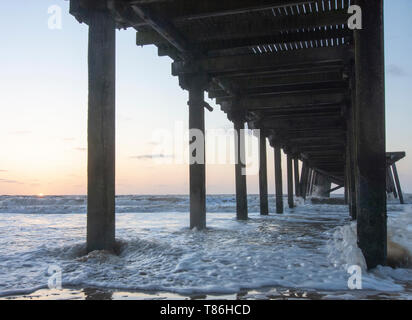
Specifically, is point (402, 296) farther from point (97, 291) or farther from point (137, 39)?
point (137, 39)

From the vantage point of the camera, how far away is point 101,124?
200 inches

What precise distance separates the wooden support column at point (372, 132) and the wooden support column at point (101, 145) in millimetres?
2908

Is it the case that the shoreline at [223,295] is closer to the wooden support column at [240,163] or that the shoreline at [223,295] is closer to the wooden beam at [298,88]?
the wooden support column at [240,163]

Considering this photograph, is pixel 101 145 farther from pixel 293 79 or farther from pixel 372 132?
pixel 293 79

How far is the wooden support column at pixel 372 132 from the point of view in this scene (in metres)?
4.21

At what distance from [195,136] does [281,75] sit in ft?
9.65

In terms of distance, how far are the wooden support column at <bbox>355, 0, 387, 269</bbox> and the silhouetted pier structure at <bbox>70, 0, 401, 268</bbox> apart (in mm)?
10

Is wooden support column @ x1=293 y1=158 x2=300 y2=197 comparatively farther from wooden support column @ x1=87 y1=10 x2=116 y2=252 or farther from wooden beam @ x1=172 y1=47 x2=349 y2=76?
wooden support column @ x1=87 y1=10 x2=116 y2=252

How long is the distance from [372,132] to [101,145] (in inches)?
122

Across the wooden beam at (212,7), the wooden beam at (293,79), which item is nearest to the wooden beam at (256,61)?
the wooden beam at (293,79)

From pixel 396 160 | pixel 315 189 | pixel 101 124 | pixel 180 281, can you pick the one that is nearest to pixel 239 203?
pixel 101 124

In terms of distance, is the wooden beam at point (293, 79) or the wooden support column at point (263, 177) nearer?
the wooden beam at point (293, 79)

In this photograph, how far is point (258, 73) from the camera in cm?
905

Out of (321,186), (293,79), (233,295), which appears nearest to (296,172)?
(321,186)
